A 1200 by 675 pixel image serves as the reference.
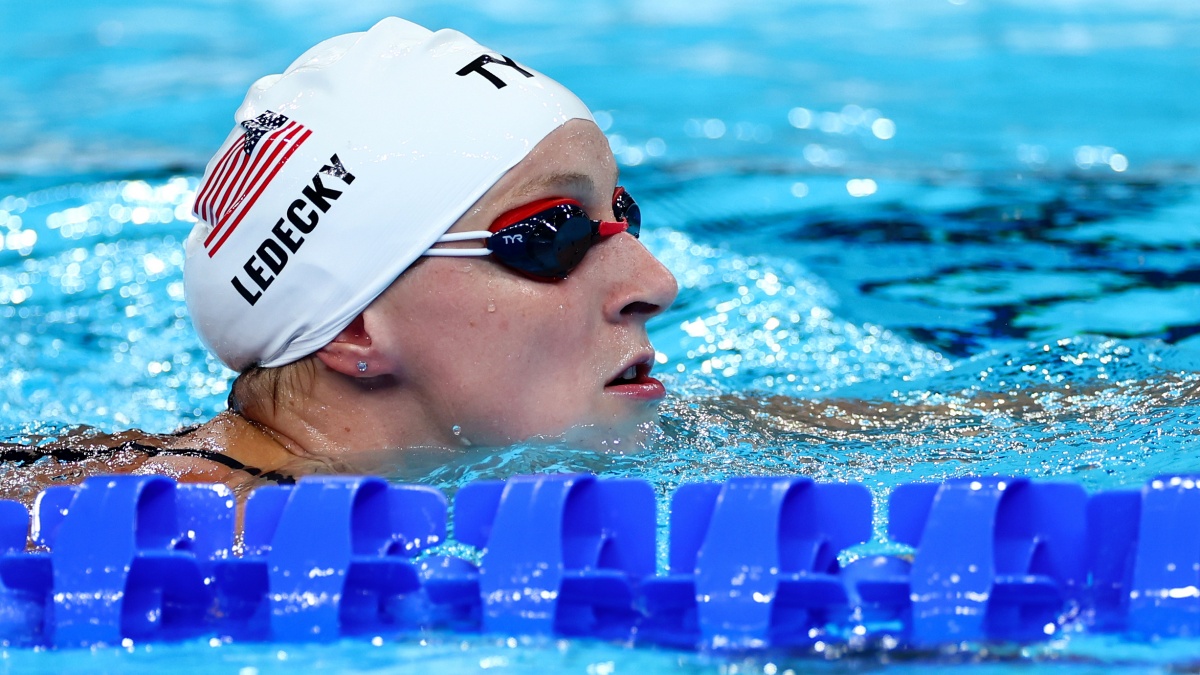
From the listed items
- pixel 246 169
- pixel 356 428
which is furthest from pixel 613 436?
pixel 246 169

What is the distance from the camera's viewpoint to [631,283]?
2570 mm

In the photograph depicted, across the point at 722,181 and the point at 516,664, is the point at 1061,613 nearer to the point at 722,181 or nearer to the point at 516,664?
the point at 516,664

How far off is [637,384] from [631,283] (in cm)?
20

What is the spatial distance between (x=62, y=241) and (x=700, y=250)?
7.67 ft

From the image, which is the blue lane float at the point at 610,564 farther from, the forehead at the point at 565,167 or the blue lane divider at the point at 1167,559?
the forehead at the point at 565,167

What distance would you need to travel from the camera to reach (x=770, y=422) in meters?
3.00

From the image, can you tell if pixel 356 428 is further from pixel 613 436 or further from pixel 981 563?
pixel 981 563

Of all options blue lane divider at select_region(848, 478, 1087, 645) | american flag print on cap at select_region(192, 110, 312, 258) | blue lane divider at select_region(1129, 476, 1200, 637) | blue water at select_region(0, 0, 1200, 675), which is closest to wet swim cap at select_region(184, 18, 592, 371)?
american flag print on cap at select_region(192, 110, 312, 258)

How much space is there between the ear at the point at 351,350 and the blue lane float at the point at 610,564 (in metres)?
0.53

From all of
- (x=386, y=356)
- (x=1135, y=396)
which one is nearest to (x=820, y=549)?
(x=386, y=356)

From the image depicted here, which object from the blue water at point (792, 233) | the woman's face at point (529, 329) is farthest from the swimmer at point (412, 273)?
the blue water at point (792, 233)

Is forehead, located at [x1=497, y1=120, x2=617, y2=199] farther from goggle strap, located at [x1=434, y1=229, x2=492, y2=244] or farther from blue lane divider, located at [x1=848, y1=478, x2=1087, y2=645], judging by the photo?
blue lane divider, located at [x1=848, y1=478, x2=1087, y2=645]

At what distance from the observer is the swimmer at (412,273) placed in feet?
8.20

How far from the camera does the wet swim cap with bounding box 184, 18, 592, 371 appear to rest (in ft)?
8.20
